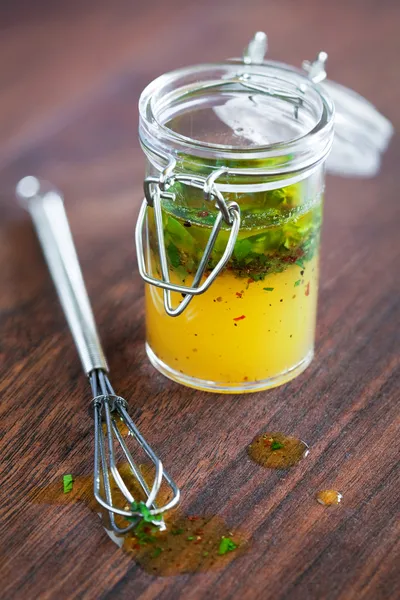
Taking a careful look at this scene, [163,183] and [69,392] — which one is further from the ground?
[163,183]

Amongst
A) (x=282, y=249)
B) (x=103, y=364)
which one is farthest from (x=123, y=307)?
(x=282, y=249)

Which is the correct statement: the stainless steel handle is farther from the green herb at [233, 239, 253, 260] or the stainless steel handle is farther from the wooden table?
the green herb at [233, 239, 253, 260]

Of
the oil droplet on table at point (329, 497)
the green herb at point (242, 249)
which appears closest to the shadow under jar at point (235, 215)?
the green herb at point (242, 249)

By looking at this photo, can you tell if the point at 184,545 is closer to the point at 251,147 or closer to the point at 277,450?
the point at 277,450

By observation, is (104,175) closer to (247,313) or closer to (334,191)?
(334,191)

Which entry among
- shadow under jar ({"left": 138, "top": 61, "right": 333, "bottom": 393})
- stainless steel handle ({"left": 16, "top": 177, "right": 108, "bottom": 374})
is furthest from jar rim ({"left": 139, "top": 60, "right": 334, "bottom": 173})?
stainless steel handle ({"left": 16, "top": 177, "right": 108, "bottom": 374})

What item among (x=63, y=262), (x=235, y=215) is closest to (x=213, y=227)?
(x=235, y=215)

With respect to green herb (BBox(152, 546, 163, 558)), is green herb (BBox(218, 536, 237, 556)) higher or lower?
lower
